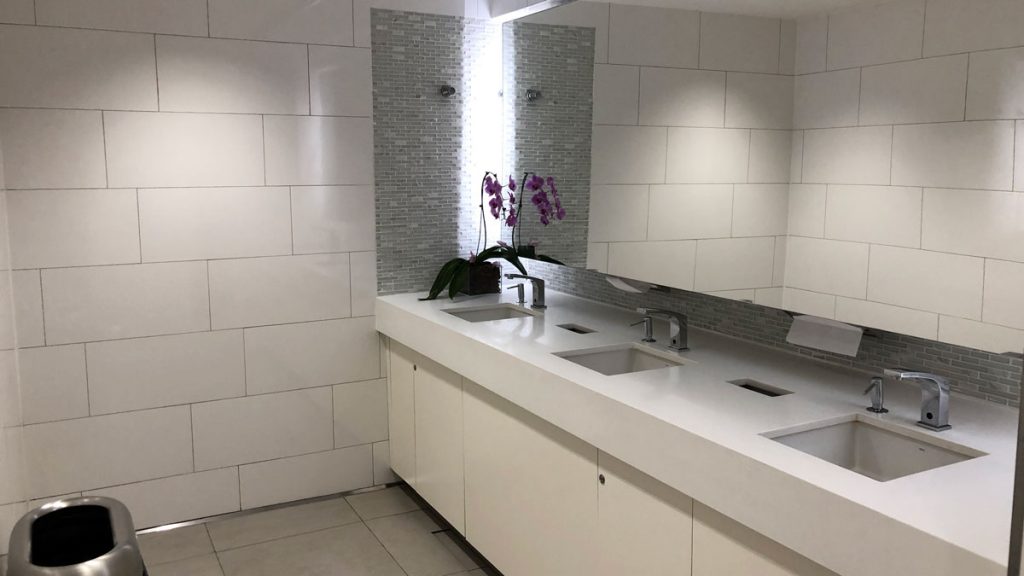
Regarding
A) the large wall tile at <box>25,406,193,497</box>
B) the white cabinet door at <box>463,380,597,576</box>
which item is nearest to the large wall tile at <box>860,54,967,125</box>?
the white cabinet door at <box>463,380,597,576</box>

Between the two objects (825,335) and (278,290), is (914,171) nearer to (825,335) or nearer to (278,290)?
(825,335)

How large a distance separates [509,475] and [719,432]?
1015 millimetres

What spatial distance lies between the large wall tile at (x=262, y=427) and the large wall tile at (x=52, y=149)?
3.29 ft

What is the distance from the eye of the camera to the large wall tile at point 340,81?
347 cm

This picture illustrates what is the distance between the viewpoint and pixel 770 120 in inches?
91.0

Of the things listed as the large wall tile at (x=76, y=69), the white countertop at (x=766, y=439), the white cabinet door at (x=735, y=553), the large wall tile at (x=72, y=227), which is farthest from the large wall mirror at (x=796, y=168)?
the large wall tile at (x=72, y=227)

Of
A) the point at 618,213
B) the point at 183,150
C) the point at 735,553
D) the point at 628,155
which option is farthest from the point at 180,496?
the point at 735,553

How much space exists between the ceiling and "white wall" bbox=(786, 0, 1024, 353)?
0.10 feet

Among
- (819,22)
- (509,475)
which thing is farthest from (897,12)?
(509,475)

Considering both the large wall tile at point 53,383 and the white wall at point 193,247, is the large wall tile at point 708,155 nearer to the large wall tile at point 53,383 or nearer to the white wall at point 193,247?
the white wall at point 193,247

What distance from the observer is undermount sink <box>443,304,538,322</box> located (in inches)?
135

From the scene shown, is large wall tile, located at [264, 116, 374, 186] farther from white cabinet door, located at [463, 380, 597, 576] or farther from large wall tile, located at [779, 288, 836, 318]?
large wall tile, located at [779, 288, 836, 318]

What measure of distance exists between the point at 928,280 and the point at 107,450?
2.92 m

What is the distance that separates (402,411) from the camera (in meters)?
3.61
